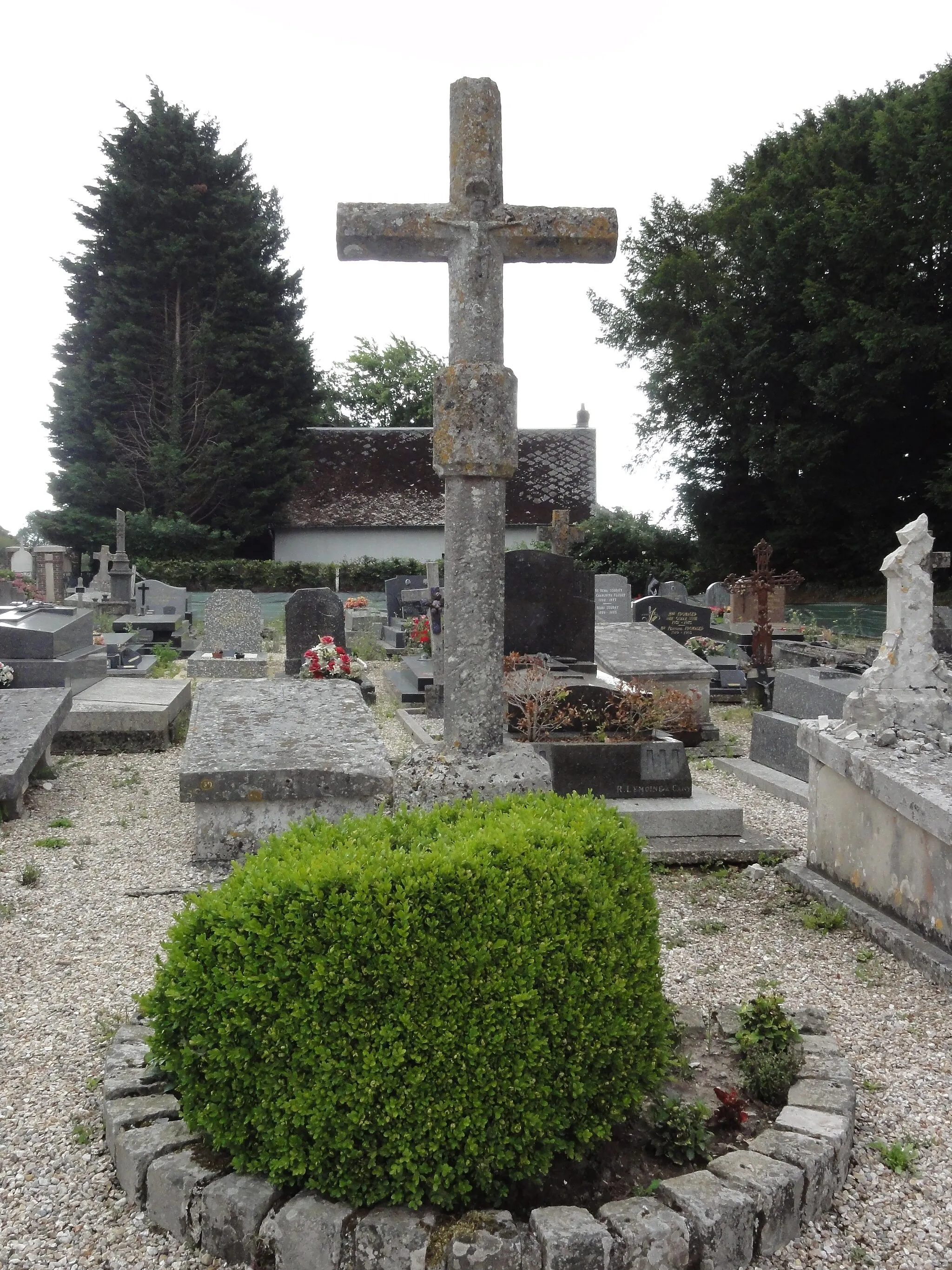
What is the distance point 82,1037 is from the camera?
13.1ft

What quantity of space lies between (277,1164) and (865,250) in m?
26.6

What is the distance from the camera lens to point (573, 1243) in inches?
100

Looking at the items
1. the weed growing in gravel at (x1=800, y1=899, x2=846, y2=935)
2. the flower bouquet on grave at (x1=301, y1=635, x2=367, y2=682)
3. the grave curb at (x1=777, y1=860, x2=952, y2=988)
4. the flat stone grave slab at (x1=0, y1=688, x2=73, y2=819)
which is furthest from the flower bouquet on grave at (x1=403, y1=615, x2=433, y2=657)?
the weed growing in gravel at (x1=800, y1=899, x2=846, y2=935)

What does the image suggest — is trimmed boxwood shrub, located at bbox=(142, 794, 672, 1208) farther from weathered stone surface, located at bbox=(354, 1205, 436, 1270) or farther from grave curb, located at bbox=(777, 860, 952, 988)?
grave curb, located at bbox=(777, 860, 952, 988)

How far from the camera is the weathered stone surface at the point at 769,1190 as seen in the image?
9.10 ft

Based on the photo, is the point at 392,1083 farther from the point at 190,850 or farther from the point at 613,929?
the point at 190,850

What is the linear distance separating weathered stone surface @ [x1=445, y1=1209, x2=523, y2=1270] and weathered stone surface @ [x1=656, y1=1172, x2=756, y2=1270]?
0.42m

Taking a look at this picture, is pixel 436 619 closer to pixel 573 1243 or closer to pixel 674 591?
pixel 674 591

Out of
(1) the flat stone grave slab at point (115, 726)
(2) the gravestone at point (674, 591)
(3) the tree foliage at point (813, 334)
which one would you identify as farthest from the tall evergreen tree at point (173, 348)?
(1) the flat stone grave slab at point (115, 726)

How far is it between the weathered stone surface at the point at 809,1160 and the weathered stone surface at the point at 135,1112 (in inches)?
68.5

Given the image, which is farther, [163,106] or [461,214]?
[163,106]

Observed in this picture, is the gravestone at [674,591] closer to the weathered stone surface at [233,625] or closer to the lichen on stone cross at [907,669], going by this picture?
the weathered stone surface at [233,625]

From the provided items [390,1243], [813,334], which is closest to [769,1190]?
[390,1243]

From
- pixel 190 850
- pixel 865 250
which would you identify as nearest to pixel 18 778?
pixel 190 850
